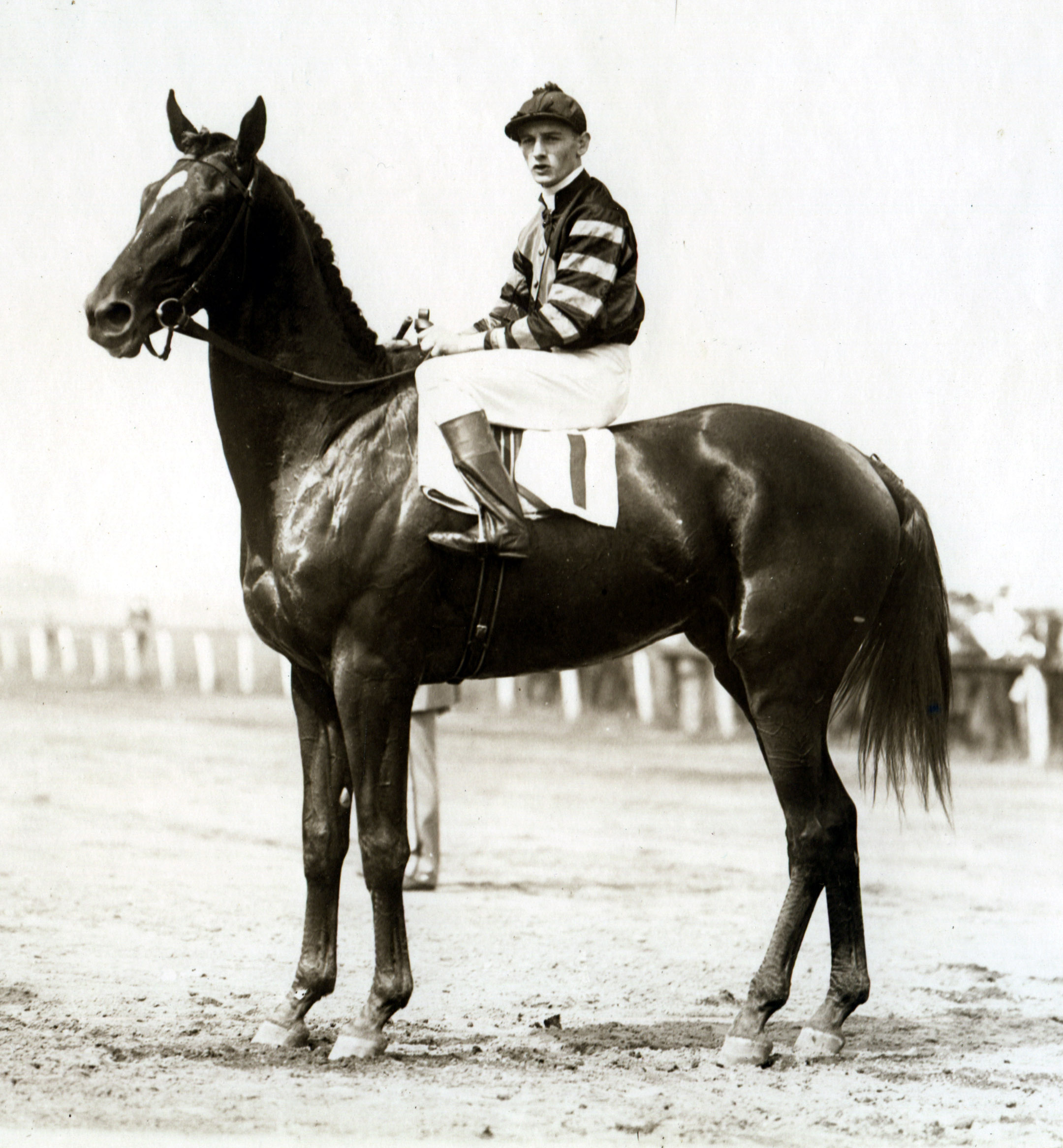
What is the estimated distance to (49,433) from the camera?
8.10 meters

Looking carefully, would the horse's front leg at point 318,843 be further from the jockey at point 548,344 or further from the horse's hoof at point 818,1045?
the horse's hoof at point 818,1045

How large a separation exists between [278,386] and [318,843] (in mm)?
1582

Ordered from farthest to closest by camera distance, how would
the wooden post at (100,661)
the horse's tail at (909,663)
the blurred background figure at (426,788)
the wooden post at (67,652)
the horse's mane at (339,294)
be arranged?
the wooden post at (100,661) < the wooden post at (67,652) < the blurred background figure at (426,788) < the horse's tail at (909,663) < the horse's mane at (339,294)

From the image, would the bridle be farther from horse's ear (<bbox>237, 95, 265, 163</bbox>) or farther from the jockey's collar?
the jockey's collar

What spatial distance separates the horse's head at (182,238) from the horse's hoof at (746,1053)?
120 inches

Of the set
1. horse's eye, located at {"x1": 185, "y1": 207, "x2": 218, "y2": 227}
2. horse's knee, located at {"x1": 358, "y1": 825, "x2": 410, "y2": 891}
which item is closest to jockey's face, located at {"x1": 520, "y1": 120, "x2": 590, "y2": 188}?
horse's eye, located at {"x1": 185, "y1": 207, "x2": 218, "y2": 227}

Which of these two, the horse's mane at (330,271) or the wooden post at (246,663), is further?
the wooden post at (246,663)

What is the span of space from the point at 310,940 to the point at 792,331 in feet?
19.4

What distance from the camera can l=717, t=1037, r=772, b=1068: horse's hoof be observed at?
4648mm

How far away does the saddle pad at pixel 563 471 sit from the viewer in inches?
183

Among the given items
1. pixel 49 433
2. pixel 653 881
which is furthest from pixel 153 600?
pixel 653 881

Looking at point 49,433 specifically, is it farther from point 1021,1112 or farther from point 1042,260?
point 1021,1112

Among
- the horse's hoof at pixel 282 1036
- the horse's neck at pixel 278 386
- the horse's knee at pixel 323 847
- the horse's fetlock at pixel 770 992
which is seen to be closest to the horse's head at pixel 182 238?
the horse's neck at pixel 278 386

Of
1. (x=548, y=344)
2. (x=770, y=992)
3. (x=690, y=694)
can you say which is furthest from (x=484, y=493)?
(x=690, y=694)
